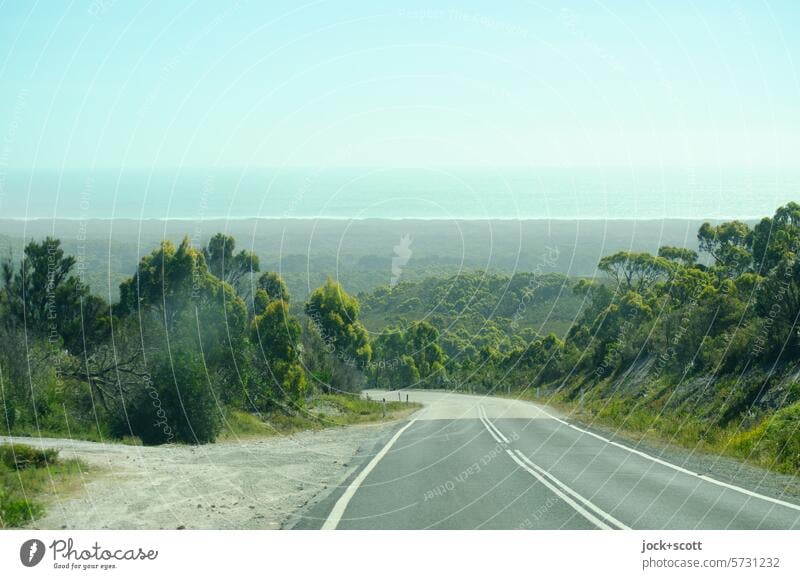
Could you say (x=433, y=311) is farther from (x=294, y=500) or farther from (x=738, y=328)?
(x=294, y=500)

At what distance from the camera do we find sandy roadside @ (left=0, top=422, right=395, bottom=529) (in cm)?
912

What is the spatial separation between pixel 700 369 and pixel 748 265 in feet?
98.3

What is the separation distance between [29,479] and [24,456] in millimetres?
1288

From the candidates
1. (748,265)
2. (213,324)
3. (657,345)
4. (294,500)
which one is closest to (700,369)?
(657,345)

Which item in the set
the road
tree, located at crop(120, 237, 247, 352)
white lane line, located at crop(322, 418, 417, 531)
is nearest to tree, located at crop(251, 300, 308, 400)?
tree, located at crop(120, 237, 247, 352)

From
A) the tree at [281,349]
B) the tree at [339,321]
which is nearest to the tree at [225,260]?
the tree at [339,321]

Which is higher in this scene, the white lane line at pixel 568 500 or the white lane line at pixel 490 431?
the white lane line at pixel 568 500

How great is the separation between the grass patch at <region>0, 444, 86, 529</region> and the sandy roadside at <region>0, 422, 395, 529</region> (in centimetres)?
19

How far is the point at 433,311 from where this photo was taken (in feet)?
166

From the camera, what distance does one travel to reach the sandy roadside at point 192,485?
9117 millimetres

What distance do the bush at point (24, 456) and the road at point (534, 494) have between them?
466cm

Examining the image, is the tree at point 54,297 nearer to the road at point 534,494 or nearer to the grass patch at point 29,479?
the grass patch at point 29,479
